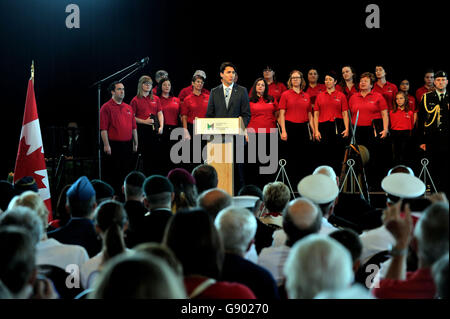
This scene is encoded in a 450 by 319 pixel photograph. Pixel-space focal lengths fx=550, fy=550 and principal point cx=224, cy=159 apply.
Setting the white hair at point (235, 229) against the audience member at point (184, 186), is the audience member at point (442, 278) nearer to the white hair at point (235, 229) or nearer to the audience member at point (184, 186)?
the white hair at point (235, 229)

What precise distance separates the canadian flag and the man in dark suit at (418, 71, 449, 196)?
197 inches

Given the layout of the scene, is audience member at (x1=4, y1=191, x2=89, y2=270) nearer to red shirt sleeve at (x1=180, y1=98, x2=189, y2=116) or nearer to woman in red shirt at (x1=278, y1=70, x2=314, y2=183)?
woman in red shirt at (x1=278, y1=70, x2=314, y2=183)

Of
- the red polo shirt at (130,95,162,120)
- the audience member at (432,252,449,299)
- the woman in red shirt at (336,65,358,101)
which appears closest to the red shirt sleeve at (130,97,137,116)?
the red polo shirt at (130,95,162,120)

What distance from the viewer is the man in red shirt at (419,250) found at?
213 centimetres

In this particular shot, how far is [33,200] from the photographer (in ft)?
9.94

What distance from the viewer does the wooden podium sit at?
6078 mm

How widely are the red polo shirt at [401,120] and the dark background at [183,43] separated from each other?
150cm

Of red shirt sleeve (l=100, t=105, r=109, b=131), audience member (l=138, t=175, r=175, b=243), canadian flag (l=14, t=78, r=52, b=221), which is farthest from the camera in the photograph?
red shirt sleeve (l=100, t=105, r=109, b=131)

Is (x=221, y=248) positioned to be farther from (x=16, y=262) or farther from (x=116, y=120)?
(x=116, y=120)

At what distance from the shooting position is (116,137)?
7.87 metres

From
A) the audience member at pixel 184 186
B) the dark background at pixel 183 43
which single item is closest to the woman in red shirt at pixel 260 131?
the dark background at pixel 183 43

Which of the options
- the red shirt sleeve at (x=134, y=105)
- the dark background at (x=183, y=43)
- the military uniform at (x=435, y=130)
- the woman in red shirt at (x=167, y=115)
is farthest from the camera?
the dark background at (x=183, y=43)

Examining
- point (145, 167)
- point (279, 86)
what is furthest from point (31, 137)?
point (279, 86)
